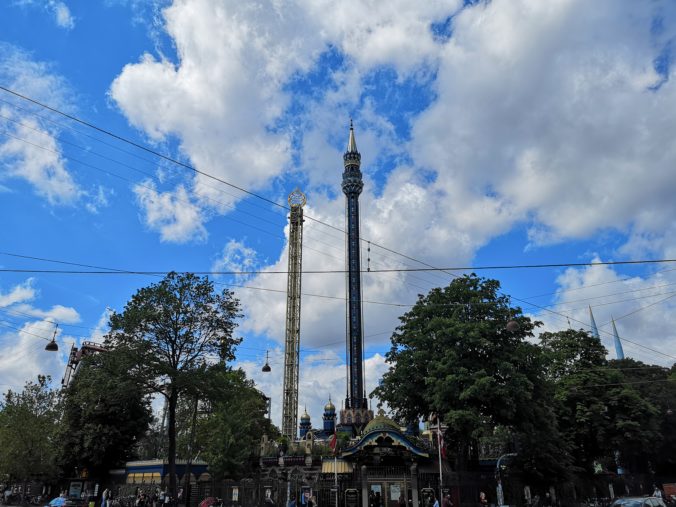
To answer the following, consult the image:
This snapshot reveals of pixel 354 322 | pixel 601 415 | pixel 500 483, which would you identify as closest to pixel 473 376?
pixel 500 483

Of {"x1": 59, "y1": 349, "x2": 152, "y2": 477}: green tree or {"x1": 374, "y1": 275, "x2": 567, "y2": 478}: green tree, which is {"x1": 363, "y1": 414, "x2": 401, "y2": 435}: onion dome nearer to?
{"x1": 374, "y1": 275, "x2": 567, "y2": 478}: green tree

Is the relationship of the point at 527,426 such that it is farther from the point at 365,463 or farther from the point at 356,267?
the point at 356,267

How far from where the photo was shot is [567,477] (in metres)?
34.3

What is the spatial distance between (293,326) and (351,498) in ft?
217

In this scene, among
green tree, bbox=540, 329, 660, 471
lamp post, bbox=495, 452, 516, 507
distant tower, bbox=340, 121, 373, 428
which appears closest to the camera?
lamp post, bbox=495, 452, 516, 507

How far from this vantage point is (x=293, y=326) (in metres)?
94.1

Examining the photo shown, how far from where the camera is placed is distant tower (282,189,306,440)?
291 feet

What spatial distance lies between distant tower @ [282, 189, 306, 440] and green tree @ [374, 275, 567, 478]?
53378 millimetres

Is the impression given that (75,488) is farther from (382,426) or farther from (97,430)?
A: (382,426)

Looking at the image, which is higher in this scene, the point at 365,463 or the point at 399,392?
the point at 399,392

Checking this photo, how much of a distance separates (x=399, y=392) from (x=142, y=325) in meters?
17.7

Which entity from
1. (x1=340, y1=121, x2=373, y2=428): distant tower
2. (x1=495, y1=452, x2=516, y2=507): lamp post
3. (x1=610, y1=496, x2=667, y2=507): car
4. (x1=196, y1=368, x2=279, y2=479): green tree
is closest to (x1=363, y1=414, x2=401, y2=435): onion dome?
(x1=495, y1=452, x2=516, y2=507): lamp post

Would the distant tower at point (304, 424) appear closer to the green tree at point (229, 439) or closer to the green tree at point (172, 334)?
the green tree at point (229, 439)

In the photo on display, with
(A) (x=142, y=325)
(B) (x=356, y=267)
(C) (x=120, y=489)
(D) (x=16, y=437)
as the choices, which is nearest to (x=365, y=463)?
(A) (x=142, y=325)
